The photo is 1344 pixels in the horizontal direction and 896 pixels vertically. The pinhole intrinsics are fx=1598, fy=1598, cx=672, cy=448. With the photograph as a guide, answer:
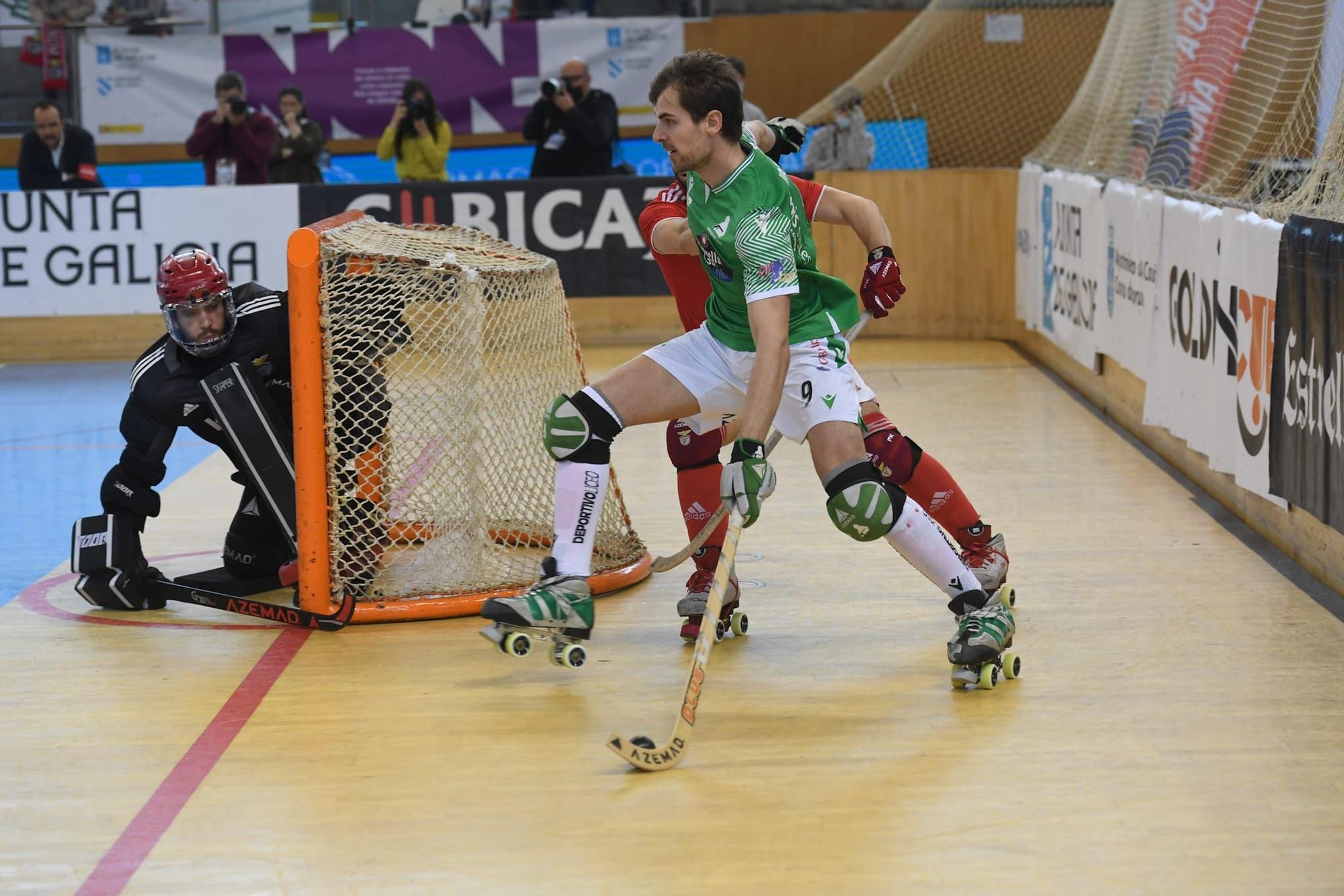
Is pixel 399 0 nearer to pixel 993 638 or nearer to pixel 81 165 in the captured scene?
pixel 81 165

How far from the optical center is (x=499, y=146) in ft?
49.2

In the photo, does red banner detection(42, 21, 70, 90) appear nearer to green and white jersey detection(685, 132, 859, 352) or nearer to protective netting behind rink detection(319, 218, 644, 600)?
protective netting behind rink detection(319, 218, 644, 600)

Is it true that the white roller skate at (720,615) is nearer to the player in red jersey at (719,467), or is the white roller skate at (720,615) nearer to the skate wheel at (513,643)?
the player in red jersey at (719,467)

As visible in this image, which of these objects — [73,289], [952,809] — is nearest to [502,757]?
[952,809]

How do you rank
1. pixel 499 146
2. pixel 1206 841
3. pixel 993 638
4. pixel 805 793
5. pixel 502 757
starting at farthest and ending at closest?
pixel 499 146 → pixel 993 638 → pixel 502 757 → pixel 805 793 → pixel 1206 841

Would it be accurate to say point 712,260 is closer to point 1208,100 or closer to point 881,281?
point 881,281

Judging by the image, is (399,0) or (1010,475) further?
(399,0)

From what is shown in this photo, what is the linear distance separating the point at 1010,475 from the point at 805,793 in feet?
12.5

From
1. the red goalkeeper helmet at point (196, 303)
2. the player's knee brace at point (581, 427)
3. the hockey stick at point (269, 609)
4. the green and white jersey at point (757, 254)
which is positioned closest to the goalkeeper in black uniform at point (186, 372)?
the red goalkeeper helmet at point (196, 303)

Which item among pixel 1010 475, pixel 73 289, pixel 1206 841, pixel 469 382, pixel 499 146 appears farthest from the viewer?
pixel 499 146

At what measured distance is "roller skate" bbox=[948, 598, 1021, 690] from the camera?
4.20 meters

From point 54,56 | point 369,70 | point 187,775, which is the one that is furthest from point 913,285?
point 187,775

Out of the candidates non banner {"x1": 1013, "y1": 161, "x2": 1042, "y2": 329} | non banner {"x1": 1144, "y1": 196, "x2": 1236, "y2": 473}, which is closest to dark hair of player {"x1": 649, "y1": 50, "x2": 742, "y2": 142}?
non banner {"x1": 1144, "y1": 196, "x2": 1236, "y2": 473}

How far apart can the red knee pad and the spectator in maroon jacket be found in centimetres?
831
